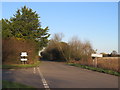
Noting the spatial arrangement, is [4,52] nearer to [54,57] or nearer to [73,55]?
[73,55]

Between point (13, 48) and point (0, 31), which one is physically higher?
point (0, 31)

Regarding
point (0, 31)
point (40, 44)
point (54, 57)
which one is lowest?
point (54, 57)

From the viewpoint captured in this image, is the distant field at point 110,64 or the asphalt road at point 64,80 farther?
the distant field at point 110,64

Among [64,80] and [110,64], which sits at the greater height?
[64,80]

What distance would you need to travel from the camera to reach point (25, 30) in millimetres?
48312

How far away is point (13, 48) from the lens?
35.1 meters

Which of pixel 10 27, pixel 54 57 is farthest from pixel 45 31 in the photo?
pixel 54 57

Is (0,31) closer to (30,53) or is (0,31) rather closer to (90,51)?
(30,53)

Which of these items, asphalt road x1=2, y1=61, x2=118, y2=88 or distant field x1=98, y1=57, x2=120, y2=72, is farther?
distant field x1=98, y1=57, x2=120, y2=72

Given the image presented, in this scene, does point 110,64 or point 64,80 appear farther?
point 110,64

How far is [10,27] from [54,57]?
29434 millimetres

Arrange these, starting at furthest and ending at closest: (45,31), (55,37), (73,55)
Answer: (55,37) < (73,55) < (45,31)

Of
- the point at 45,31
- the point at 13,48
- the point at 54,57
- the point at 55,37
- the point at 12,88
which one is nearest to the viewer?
the point at 12,88

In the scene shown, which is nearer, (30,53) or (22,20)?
(30,53)
